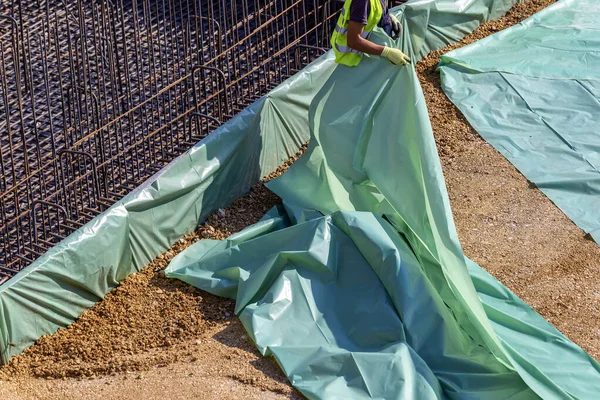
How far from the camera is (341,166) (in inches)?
311

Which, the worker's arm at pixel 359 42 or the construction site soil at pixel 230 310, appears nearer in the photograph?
the construction site soil at pixel 230 310

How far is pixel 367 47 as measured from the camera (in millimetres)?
7578

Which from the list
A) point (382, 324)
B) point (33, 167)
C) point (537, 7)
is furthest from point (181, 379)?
point (537, 7)

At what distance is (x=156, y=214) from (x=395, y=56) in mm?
2115

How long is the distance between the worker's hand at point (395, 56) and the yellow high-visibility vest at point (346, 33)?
28cm

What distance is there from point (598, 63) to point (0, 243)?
594 cm

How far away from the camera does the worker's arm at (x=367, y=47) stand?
7.50 m

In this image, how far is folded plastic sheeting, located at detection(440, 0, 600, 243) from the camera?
8.72 meters

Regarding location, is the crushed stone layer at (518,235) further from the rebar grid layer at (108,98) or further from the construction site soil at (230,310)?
the rebar grid layer at (108,98)

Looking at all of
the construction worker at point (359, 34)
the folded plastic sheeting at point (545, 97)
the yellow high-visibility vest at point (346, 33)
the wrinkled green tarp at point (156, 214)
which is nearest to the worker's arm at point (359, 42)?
the construction worker at point (359, 34)

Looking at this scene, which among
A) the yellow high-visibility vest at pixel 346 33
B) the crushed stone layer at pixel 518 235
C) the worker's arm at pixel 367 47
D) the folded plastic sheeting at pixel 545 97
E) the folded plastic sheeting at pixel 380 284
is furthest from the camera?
the folded plastic sheeting at pixel 545 97

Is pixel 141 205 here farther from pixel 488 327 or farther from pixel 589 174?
pixel 589 174

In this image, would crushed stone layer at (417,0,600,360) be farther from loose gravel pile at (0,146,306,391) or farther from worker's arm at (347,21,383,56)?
loose gravel pile at (0,146,306,391)

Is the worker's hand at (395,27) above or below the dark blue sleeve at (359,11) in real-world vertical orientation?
below
